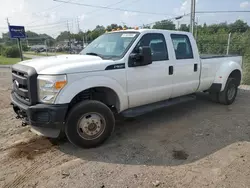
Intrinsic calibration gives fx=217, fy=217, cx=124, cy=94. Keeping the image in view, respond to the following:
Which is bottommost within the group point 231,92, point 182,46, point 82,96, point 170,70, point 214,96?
point 214,96

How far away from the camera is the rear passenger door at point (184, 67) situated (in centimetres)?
468

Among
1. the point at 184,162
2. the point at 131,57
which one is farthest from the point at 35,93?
the point at 184,162

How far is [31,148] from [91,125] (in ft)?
3.61

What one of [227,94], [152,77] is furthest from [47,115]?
[227,94]

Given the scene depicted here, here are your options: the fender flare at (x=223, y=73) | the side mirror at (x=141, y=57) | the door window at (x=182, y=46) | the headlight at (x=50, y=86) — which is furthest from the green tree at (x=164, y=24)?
the headlight at (x=50, y=86)

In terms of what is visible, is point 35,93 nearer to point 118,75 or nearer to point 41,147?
point 41,147

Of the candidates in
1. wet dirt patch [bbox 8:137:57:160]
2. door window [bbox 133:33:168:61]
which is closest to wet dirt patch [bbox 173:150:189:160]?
door window [bbox 133:33:168:61]

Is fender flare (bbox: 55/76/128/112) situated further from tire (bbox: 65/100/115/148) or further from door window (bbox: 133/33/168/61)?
door window (bbox: 133/33/168/61)

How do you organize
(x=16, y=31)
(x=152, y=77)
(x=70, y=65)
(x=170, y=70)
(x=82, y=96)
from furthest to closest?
(x=16, y=31)
(x=170, y=70)
(x=152, y=77)
(x=82, y=96)
(x=70, y=65)

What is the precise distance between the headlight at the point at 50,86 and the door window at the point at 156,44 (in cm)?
170

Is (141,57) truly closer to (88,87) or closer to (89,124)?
(88,87)

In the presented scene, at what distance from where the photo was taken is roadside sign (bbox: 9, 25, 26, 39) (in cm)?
1287

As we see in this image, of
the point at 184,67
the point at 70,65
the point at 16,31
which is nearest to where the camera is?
the point at 70,65

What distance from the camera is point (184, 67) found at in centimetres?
477
